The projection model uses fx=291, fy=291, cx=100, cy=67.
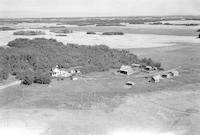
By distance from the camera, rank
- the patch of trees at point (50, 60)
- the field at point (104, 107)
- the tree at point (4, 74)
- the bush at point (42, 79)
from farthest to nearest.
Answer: the patch of trees at point (50, 60), the tree at point (4, 74), the bush at point (42, 79), the field at point (104, 107)

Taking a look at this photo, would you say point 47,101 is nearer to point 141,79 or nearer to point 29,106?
point 29,106

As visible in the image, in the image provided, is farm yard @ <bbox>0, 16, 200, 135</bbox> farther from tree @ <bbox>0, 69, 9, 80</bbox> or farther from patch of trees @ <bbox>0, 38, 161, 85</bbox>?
tree @ <bbox>0, 69, 9, 80</bbox>

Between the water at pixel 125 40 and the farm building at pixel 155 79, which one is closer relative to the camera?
the farm building at pixel 155 79

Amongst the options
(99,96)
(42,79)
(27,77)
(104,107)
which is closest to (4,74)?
(27,77)

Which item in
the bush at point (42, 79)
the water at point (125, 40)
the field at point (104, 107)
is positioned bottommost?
the field at point (104, 107)

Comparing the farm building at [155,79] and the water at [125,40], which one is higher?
the water at [125,40]

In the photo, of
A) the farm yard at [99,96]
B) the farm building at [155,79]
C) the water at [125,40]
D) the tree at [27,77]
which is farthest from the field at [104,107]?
the water at [125,40]

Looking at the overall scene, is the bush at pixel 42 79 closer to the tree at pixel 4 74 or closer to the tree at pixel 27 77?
the tree at pixel 27 77

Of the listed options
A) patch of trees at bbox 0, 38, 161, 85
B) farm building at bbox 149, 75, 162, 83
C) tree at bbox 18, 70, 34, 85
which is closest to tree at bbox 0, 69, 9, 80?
patch of trees at bbox 0, 38, 161, 85
